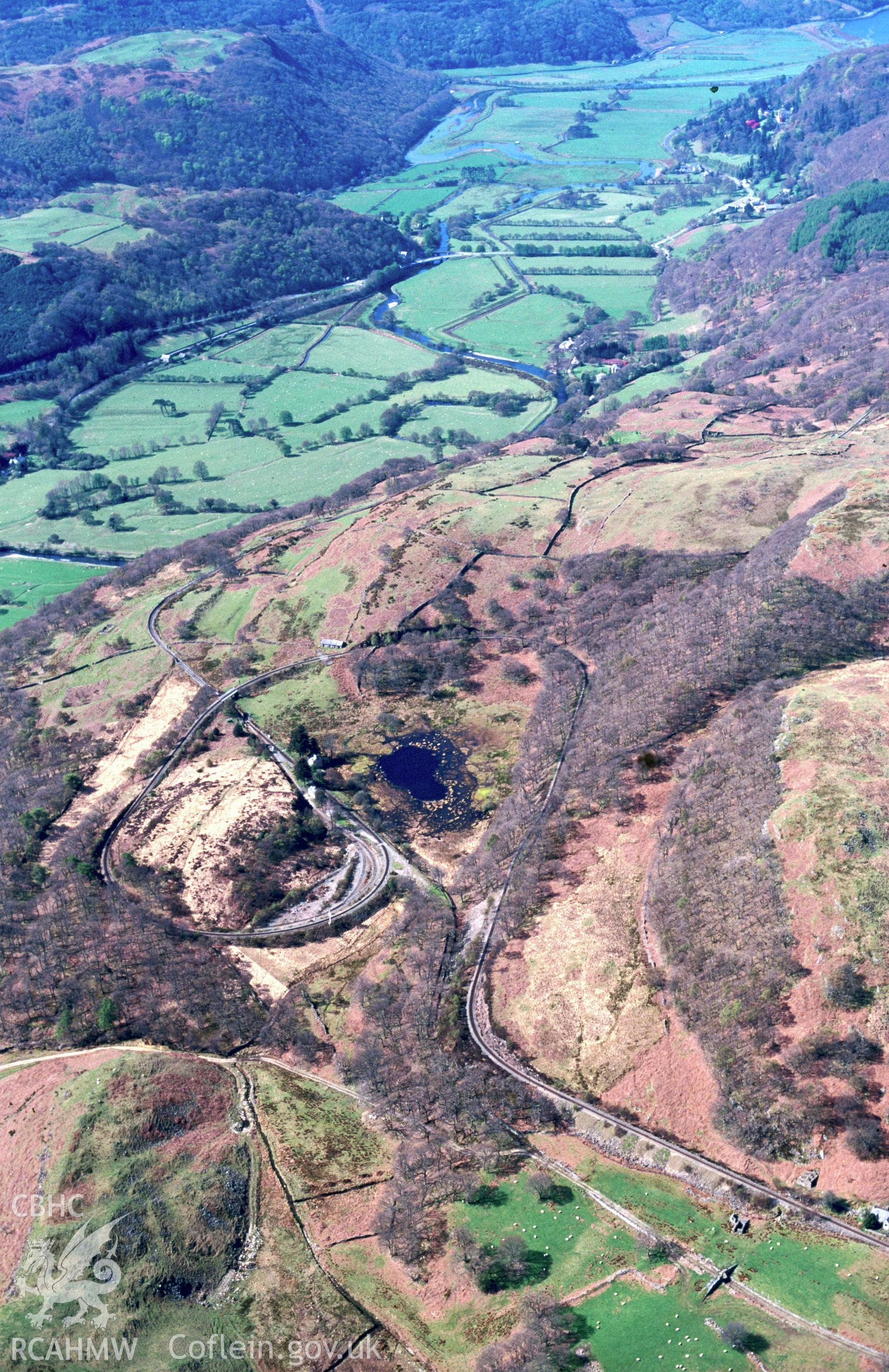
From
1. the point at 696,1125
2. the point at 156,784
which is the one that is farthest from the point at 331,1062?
the point at 156,784

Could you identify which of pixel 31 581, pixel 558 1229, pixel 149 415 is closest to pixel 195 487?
pixel 31 581

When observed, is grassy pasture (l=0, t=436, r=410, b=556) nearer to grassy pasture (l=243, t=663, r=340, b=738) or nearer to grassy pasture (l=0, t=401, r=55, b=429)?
grassy pasture (l=0, t=401, r=55, b=429)

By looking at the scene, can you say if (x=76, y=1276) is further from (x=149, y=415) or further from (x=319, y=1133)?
(x=149, y=415)

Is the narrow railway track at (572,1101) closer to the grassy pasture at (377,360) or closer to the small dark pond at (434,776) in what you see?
the small dark pond at (434,776)

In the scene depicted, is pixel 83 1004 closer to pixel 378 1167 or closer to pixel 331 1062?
pixel 331 1062

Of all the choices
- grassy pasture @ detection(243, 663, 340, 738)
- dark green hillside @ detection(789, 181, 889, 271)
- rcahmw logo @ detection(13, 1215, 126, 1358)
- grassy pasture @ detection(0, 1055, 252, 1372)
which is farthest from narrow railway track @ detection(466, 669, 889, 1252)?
dark green hillside @ detection(789, 181, 889, 271)

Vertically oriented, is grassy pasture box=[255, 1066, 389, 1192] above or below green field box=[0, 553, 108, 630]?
above
